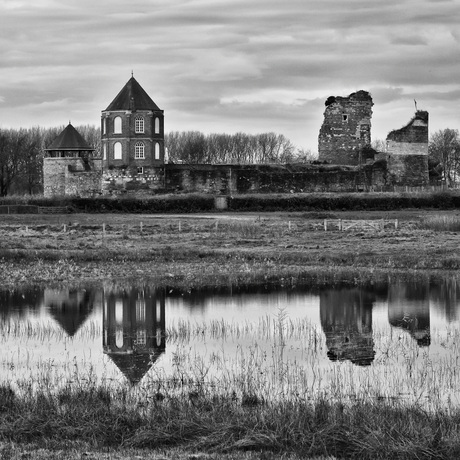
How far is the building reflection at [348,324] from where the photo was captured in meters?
16.8

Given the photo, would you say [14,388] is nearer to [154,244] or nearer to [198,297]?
[198,297]

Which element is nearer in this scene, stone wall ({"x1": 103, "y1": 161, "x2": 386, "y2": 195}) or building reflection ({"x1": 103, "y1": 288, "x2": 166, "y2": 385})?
building reflection ({"x1": 103, "y1": 288, "x2": 166, "y2": 385})

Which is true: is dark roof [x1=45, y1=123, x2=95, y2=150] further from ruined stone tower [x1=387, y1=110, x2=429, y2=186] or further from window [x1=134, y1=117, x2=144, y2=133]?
ruined stone tower [x1=387, y1=110, x2=429, y2=186]

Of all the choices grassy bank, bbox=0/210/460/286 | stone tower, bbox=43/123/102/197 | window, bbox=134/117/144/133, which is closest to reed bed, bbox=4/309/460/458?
grassy bank, bbox=0/210/460/286

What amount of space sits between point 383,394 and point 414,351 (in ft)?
11.7

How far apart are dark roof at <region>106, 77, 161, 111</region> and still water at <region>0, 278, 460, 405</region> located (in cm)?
5414

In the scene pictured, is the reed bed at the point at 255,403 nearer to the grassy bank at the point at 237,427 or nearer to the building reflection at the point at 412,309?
the grassy bank at the point at 237,427

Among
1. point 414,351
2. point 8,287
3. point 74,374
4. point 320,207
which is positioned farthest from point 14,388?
point 320,207

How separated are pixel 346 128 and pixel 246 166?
31.1ft

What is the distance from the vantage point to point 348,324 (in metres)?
20.0

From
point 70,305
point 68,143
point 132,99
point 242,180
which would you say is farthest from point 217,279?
point 68,143

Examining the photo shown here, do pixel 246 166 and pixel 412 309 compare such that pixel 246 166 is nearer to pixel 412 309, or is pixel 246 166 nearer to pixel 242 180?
pixel 242 180

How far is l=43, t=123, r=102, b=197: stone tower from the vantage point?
82.9 meters

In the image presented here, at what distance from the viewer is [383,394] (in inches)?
533
